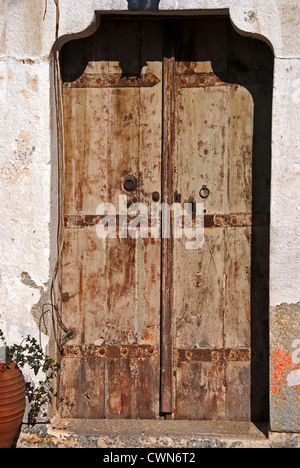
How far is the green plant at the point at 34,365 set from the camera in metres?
3.71

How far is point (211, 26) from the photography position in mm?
4004

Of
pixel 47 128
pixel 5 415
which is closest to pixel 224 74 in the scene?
pixel 47 128

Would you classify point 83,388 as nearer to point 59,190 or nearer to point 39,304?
point 39,304

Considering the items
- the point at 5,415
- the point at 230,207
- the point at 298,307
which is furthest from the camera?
the point at 230,207

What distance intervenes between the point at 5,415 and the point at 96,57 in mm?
2241

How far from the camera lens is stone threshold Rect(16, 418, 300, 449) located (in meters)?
3.66

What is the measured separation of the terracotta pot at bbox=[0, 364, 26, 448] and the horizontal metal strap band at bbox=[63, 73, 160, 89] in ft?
5.92

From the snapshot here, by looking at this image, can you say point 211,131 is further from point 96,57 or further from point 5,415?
point 5,415

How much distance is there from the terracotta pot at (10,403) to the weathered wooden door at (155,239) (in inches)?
20.9

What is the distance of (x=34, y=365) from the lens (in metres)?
3.73

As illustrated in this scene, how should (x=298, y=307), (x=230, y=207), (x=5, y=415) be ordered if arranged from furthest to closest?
1. (x=230, y=207)
2. (x=298, y=307)
3. (x=5, y=415)

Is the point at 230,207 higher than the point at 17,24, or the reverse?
the point at 17,24

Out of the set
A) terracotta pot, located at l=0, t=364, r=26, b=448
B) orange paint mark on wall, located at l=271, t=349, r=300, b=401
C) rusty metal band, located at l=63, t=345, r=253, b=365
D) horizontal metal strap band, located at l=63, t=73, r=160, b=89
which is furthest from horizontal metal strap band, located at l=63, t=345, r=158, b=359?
horizontal metal strap band, located at l=63, t=73, r=160, b=89

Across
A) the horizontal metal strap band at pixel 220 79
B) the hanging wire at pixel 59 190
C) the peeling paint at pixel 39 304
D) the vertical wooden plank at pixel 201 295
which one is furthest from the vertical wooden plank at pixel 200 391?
the horizontal metal strap band at pixel 220 79
